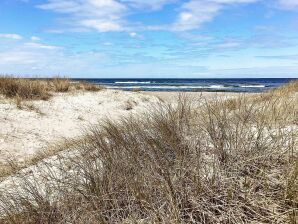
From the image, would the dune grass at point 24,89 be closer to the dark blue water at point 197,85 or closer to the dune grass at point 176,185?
the dark blue water at point 197,85

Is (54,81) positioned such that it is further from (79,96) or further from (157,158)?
(157,158)

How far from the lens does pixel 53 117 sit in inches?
521

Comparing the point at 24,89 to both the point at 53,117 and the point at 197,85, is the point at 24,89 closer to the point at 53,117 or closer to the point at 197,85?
the point at 53,117

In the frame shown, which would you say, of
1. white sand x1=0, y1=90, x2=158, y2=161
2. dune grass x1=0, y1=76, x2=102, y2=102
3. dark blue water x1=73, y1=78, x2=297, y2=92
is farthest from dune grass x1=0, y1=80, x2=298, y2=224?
dune grass x1=0, y1=76, x2=102, y2=102

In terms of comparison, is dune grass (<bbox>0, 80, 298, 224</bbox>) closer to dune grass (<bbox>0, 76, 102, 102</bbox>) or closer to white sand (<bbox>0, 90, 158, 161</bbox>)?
white sand (<bbox>0, 90, 158, 161</bbox>)

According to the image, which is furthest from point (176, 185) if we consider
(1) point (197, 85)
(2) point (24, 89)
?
(1) point (197, 85)

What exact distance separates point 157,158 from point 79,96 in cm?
1341

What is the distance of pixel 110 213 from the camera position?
10.8 ft

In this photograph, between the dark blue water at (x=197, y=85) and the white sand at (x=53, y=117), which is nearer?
the white sand at (x=53, y=117)

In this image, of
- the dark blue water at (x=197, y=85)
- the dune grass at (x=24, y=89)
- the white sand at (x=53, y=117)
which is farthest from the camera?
the dark blue water at (x=197, y=85)

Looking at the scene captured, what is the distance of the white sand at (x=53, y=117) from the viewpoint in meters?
9.78

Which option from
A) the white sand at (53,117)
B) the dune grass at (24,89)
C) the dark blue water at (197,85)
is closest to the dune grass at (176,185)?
the white sand at (53,117)

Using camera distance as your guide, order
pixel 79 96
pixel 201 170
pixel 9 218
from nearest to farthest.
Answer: pixel 9 218 < pixel 201 170 < pixel 79 96

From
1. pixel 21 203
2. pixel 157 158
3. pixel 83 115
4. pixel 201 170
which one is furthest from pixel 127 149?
pixel 83 115
